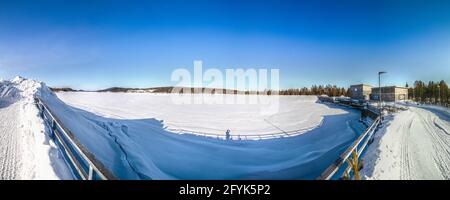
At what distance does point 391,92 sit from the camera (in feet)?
8.84

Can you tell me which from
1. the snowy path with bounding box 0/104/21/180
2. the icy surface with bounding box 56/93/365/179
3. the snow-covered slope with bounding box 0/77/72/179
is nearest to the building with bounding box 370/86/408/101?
the icy surface with bounding box 56/93/365/179

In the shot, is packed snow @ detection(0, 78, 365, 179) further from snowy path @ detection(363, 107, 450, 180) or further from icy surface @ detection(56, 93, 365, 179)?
snowy path @ detection(363, 107, 450, 180)

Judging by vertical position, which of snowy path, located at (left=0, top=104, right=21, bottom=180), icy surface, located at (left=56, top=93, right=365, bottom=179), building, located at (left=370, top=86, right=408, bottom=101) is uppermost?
building, located at (left=370, top=86, right=408, bottom=101)

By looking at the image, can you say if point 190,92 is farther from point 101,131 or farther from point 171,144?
point 101,131

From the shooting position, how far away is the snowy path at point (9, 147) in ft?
7.41

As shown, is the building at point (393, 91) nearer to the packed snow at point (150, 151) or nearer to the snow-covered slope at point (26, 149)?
the packed snow at point (150, 151)

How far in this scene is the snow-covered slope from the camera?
213cm

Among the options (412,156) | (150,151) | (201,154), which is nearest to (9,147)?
(150,151)

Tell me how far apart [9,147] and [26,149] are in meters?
0.21

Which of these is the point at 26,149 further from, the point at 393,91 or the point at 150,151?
the point at 393,91

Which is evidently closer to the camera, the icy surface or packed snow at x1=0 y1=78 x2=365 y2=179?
packed snow at x1=0 y1=78 x2=365 y2=179
